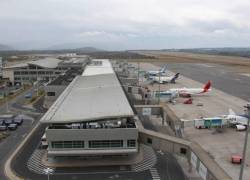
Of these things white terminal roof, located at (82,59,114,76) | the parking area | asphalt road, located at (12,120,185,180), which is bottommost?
asphalt road, located at (12,120,185,180)

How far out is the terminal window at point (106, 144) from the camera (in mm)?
48188

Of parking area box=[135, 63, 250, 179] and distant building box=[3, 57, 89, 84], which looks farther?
distant building box=[3, 57, 89, 84]

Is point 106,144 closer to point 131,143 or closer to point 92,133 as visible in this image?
point 92,133

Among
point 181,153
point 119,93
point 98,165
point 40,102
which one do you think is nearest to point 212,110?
point 119,93

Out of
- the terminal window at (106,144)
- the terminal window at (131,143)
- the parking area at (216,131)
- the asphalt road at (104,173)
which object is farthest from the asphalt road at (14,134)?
the parking area at (216,131)

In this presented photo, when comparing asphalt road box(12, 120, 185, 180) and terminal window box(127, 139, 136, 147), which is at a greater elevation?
terminal window box(127, 139, 136, 147)

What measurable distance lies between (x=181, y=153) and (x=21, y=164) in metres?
24.5

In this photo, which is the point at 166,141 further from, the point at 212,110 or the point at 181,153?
the point at 212,110

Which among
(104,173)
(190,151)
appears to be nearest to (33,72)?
(104,173)

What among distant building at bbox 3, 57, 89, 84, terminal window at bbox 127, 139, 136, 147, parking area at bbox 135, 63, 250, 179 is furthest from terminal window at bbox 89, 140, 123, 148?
distant building at bbox 3, 57, 89, 84

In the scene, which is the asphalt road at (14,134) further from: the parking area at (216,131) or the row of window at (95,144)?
the parking area at (216,131)

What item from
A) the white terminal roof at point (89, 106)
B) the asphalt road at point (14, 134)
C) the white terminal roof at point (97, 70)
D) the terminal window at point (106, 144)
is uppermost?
the white terminal roof at point (97, 70)

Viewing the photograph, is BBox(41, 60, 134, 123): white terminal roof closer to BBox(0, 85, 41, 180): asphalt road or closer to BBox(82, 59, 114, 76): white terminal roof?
BBox(0, 85, 41, 180): asphalt road

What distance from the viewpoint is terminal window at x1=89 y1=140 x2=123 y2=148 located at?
4819 centimetres
